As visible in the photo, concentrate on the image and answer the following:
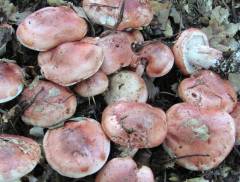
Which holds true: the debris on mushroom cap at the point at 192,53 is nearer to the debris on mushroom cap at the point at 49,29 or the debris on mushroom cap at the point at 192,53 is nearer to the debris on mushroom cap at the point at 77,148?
the debris on mushroom cap at the point at 49,29

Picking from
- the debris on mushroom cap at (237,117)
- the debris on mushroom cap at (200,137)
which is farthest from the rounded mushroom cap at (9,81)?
the debris on mushroom cap at (237,117)

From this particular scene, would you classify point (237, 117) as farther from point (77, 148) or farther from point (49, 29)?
point (49, 29)

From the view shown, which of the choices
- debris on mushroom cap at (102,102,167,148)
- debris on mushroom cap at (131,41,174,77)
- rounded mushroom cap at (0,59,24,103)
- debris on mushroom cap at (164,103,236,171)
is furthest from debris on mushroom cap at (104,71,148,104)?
rounded mushroom cap at (0,59,24,103)

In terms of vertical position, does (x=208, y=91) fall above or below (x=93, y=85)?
below

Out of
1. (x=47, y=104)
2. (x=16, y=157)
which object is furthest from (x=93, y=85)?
(x=16, y=157)

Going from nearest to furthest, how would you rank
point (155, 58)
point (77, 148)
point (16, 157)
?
1. point (16, 157)
2. point (77, 148)
3. point (155, 58)

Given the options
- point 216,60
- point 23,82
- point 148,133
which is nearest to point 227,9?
point 216,60

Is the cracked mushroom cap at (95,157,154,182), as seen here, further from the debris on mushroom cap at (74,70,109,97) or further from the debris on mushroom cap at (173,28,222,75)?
the debris on mushroom cap at (173,28,222,75)
